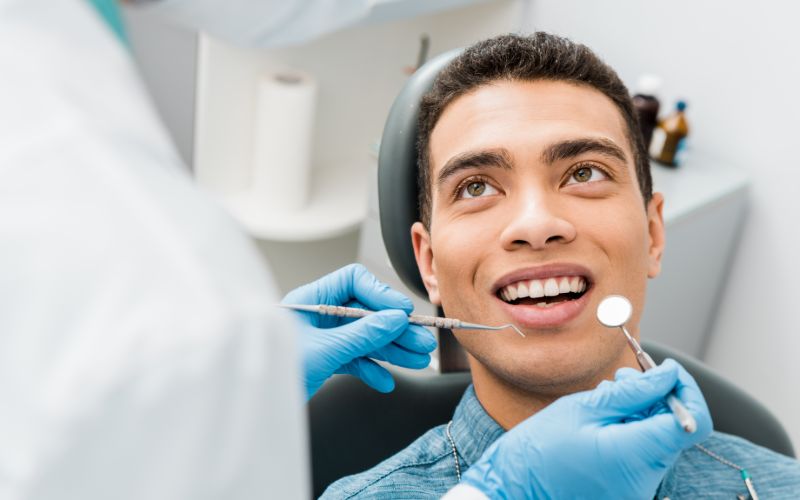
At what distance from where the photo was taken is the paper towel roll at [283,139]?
243cm

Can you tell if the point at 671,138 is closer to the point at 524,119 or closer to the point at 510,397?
the point at 524,119

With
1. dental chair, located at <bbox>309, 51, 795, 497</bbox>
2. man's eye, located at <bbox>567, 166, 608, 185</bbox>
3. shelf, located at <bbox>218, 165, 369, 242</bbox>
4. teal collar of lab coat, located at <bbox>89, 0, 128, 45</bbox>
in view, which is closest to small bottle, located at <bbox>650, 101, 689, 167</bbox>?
shelf, located at <bbox>218, 165, 369, 242</bbox>

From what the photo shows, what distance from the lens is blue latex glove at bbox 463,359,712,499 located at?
3.22 ft

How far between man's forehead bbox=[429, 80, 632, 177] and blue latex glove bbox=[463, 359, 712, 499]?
0.41m

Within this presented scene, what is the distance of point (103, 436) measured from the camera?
448 millimetres

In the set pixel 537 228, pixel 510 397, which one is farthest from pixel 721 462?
pixel 537 228

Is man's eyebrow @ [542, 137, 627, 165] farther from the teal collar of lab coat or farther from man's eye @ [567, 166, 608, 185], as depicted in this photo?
the teal collar of lab coat

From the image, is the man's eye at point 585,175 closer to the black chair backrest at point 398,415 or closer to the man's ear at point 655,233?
the man's ear at point 655,233

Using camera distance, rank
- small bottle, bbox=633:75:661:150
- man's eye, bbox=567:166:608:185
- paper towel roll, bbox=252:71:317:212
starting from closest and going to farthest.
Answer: man's eye, bbox=567:166:608:185
small bottle, bbox=633:75:661:150
paper towel roll, bbox=252:71:317:212

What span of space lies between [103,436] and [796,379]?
232cm

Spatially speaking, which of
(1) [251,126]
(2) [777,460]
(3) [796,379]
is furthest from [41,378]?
(3) [796,379]

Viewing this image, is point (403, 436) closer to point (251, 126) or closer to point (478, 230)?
point (478, 230)

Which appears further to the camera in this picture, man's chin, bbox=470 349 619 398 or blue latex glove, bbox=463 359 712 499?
man's chin, bbox=470 349 619 398

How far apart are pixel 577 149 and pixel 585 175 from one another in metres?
0.05
